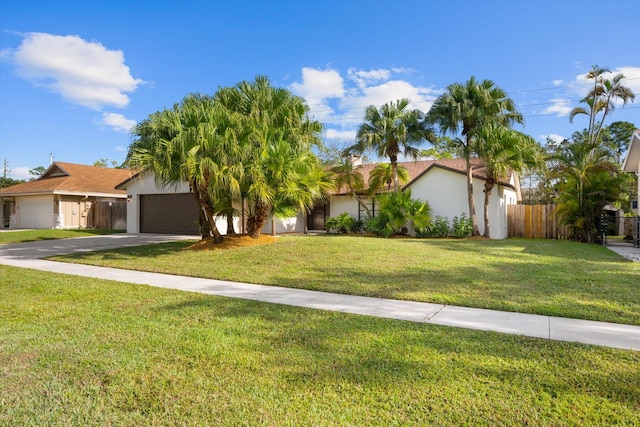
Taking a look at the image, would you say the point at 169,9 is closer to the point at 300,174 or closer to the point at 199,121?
the point at 199,121

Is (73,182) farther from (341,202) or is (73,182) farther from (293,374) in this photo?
(293,374)

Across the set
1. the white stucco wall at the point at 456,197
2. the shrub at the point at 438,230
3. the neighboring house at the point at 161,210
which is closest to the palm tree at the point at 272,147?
the shrub at the point at 438,230

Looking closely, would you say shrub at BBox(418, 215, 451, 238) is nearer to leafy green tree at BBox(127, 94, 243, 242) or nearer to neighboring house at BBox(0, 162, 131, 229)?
leafy green tree at BBox(127, 94, 243, 242)

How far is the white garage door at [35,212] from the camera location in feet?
84.4

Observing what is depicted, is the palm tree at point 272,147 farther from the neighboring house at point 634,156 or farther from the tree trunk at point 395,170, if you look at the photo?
the neighboring house at point 634,156

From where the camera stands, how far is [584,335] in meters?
4.58

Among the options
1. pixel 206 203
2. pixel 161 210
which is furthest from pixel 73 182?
pixel 206 203

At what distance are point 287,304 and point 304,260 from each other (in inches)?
159

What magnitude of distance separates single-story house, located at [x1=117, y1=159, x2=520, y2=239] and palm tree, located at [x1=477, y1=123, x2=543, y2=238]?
181 centimetres

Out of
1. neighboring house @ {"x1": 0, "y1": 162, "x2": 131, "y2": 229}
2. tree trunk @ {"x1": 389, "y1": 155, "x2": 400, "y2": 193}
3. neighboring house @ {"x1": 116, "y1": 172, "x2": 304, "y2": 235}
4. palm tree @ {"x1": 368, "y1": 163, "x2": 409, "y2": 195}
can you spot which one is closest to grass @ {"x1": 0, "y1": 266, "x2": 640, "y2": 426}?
tree trunk @ {"x1": 389, "y1": 155, "x2": 400, "y2": 193}

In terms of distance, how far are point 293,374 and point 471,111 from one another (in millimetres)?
16808

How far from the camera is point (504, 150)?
16859 mm

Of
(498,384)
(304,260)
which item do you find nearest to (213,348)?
(498,384)

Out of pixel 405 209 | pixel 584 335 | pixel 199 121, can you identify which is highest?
pixel 199 121
